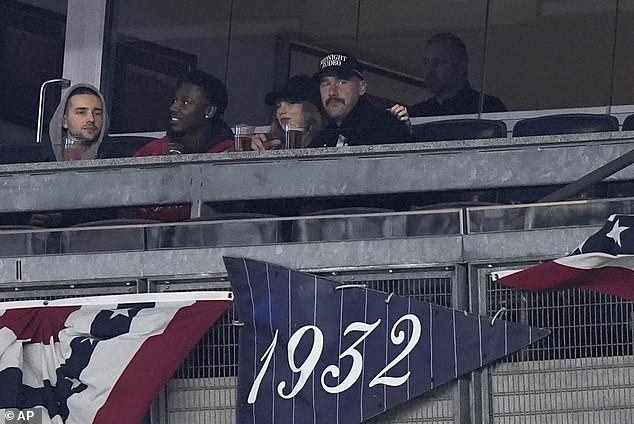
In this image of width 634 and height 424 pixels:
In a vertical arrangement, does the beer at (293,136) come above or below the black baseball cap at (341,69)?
below

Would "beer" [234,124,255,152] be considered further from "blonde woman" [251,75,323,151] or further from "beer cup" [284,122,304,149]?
"beer cup" [284,122,304,149]

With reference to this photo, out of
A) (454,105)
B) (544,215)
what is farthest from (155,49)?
(544,215)

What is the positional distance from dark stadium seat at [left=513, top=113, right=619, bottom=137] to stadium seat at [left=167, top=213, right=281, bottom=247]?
146 cm

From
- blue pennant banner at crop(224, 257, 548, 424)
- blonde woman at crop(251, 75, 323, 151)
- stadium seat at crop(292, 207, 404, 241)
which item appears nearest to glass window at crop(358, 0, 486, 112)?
blonde woman at crop(251, 75, 323, 151)

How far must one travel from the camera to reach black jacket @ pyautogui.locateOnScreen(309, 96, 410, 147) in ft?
28.7

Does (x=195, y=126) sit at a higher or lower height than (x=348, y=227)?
higher

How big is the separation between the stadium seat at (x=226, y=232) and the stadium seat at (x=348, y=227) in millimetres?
131

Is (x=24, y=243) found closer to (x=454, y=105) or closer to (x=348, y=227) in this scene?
(x=348, y=227)

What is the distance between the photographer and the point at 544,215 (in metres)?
8.06

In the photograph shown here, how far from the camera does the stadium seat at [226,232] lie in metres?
8.40

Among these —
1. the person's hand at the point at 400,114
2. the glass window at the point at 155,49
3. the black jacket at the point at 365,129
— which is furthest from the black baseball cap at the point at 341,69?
the glass window at the point at 155,49

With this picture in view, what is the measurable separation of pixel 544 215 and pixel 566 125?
1167 mm

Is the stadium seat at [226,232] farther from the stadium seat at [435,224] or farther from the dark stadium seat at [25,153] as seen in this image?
the dark stadium seat at [25,153]

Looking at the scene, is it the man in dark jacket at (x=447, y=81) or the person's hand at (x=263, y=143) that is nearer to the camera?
the person's hand at (x=263, y=143)
